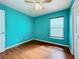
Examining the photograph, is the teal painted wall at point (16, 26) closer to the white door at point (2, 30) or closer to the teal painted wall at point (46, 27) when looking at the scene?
the white door at point (2, 30)

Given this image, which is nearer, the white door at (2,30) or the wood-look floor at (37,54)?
the wood-look floor at (37,54)

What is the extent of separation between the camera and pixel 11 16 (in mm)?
4160

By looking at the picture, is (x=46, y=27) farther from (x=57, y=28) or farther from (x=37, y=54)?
(x=37, y=54)

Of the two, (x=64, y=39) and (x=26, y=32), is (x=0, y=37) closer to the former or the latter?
(x=26, y=32)

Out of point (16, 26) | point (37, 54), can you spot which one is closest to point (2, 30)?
point (16, 26)

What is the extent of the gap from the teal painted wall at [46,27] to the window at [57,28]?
23 cm

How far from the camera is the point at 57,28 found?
470 centimetres

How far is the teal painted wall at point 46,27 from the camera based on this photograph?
4.09m

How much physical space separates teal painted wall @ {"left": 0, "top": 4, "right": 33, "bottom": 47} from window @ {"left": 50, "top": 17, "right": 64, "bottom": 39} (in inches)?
72.2

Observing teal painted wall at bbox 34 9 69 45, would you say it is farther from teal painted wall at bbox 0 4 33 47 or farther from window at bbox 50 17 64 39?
teal painted wall at bbox 0 4 33 47

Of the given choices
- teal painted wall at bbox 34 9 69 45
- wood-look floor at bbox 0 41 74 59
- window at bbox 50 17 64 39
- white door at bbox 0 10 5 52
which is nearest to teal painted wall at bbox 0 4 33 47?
white door at bbox 0 10 5 52

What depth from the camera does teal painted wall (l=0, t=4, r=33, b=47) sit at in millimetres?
3934

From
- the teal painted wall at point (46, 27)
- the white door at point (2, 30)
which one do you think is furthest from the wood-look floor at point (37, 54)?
the teal painted wall at point (46, 27)

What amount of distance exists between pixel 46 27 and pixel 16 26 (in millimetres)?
2101
